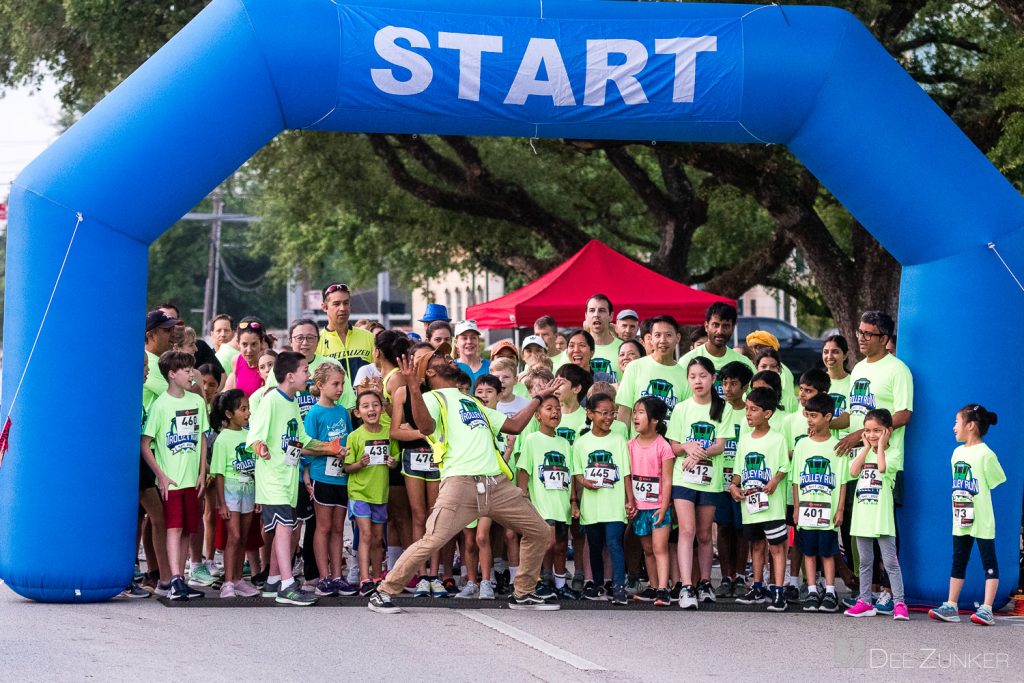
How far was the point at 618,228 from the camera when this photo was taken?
2834 cm

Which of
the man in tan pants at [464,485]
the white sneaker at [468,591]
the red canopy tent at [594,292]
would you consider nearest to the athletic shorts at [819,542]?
the man in tan pants at [464,485]

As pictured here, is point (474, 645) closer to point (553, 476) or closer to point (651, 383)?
point (553, 476)

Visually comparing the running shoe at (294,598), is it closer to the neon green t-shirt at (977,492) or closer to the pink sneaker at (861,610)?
the pink sneaker at (861,610)

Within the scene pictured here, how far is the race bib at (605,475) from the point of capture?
9.38m

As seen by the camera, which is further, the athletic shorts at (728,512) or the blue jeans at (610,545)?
the athletic shorts at (728,512)

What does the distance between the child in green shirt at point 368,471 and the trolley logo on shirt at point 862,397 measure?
10.3 feet

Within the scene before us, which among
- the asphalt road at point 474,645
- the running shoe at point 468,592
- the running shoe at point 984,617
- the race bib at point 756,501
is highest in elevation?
the race bib at point 756,501

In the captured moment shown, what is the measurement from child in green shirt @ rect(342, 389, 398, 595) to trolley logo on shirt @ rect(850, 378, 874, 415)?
3130mm

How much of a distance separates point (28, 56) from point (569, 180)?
1133 cm

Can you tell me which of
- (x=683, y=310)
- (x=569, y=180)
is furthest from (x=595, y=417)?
(x=569, y=180)

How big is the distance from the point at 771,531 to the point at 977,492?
1.32 m

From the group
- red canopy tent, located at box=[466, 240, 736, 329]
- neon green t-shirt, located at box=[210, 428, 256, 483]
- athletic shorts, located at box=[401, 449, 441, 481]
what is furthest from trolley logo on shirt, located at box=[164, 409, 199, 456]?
red canopy tent, located at box=[466, 240, 736, 329]

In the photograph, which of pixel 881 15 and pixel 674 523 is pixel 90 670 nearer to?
pixel 674 523

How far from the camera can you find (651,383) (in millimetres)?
10055
